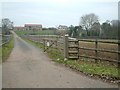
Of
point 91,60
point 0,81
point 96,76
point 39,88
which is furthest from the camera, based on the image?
point 91,60

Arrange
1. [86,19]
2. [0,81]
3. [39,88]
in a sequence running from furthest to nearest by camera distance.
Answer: [86,19], [0,81], [39,88]

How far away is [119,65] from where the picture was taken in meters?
11.0

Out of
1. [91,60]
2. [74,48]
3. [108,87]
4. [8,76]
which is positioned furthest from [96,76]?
[74,48]

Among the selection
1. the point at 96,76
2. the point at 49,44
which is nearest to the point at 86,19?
the point at 49,44

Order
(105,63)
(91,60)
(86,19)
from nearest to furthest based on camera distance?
(105,63)
(91,60)
(86,19)

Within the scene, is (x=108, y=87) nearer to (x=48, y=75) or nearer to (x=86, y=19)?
(x=48, y=75)

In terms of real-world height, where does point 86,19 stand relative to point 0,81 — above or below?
above

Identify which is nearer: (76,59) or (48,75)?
(48,75)

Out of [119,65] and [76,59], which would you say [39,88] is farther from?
[76,59]

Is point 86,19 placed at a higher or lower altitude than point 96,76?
higher

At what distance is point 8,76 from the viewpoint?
30.3 ft

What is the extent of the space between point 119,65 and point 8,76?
193 inches

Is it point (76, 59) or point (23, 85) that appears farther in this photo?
point (76, 59)

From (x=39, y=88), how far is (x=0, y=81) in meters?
1.75
